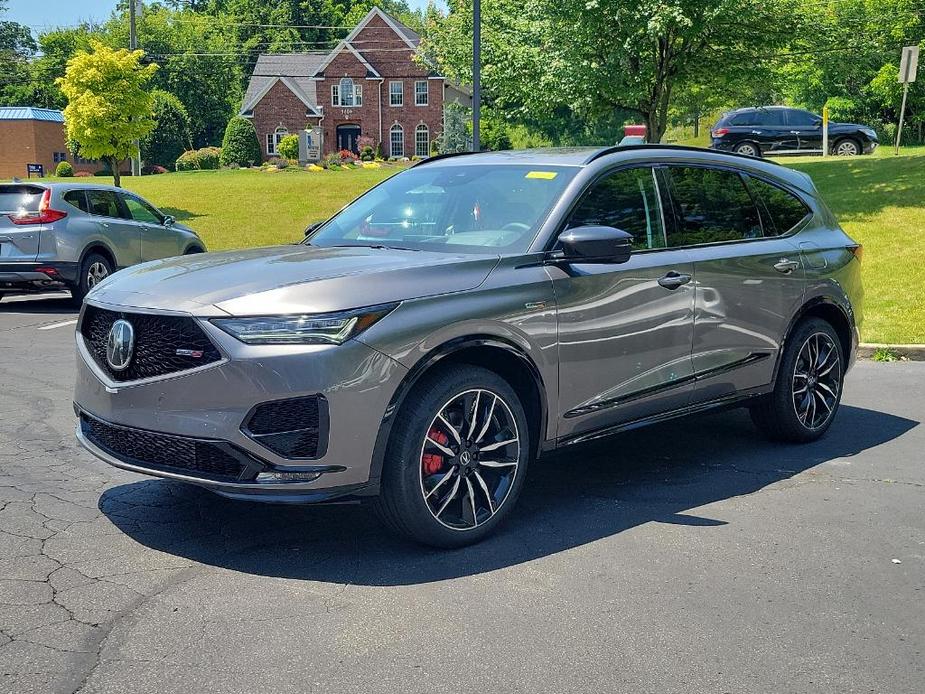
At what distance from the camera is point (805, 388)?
6.80m

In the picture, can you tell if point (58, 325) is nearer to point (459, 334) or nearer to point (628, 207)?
point (628, 207)

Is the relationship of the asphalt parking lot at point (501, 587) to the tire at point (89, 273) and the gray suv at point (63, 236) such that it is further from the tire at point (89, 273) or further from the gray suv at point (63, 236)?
the tire at point (89, 273)

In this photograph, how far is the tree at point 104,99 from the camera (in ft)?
108

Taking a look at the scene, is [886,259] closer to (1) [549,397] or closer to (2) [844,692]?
(1) [549,397]

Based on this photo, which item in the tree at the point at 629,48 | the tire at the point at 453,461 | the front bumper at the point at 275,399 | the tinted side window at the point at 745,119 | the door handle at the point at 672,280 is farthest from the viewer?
the tinted side window at the point at 745,119

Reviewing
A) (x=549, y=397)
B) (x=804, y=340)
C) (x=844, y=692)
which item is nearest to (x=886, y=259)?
(x=804, y=340)

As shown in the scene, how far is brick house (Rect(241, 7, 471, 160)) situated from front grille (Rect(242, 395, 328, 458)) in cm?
6639

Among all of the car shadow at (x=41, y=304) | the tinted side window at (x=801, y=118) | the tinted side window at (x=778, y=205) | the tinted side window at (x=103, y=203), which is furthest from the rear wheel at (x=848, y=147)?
the tinted side window at (x=778, y=205)

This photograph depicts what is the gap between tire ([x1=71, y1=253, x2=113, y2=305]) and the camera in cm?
1412

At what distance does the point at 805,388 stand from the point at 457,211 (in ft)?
8.97

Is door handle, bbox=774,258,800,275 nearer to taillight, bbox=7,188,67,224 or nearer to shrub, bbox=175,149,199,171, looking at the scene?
taillight, bbox=7,188,67,224

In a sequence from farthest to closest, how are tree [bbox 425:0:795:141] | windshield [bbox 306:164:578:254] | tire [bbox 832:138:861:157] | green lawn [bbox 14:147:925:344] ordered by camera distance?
tire [bbox 832:138:861:157] < tree [bbox 425:0:795:141] < green lawn [bbox 14:147:925:344] < windshield [bbox 306:164:578:254]

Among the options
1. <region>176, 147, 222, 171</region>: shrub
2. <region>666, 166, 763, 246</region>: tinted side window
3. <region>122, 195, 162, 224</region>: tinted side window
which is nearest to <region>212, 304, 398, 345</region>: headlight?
<region>666, 166, 763, 246</region>: tinted side window

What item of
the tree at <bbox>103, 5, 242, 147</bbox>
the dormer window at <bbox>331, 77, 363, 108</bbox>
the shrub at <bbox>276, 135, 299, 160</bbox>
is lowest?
the shrub at <bbox>276, 135, 299, 160</bbox>
